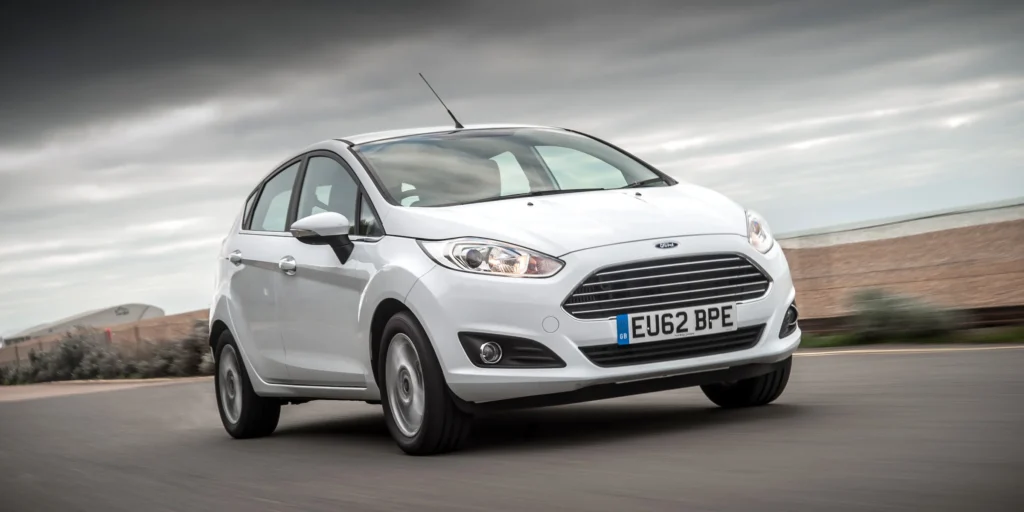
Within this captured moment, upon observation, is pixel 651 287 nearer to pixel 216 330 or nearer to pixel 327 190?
pixel 327 190

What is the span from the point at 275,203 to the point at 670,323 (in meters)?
3.66

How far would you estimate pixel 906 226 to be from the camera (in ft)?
49.5

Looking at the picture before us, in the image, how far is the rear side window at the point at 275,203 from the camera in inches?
369

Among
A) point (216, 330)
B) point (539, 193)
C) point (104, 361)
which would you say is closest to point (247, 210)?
point (216, 330)

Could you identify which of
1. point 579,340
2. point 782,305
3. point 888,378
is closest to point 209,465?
point 579,340

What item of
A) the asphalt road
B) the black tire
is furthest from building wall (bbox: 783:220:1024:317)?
the black tire

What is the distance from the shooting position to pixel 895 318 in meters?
12.5

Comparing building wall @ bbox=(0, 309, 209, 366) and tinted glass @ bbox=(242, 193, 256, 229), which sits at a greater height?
tinted glass @ bbox=(242, 193, 256, 229)

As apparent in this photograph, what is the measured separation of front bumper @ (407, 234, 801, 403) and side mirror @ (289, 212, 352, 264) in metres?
0.89

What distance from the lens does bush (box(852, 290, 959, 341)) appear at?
39.6 feet

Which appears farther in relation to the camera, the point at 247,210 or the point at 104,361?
the point at 104,361

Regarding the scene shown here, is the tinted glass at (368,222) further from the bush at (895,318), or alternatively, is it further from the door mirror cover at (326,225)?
the bush at (895,318)

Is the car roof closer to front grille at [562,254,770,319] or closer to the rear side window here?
the rear side window

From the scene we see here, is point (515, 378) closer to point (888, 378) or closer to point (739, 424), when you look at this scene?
point (739, 424)
